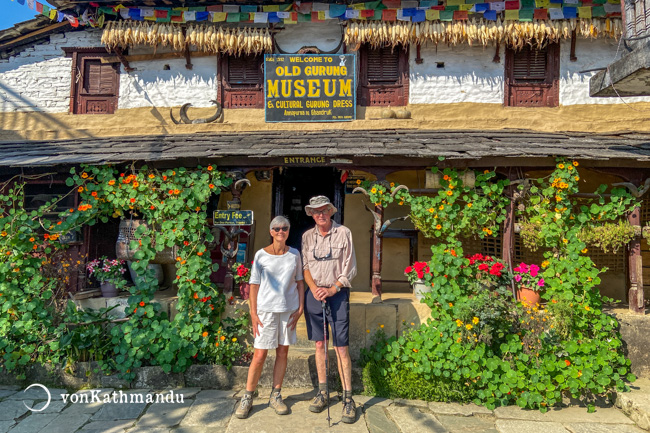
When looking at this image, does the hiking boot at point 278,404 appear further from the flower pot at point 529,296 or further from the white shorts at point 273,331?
the flower pot at point 529,296

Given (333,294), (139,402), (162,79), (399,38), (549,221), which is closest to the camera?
(333,294)

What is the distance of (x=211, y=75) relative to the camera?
7371mm

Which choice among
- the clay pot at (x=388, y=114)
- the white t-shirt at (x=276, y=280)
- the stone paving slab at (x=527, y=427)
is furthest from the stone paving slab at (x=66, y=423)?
the clay pot at (x=388, y=114)

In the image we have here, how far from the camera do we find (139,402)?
4605 millimetres

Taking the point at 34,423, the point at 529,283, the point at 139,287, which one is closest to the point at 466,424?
the point at 529,283

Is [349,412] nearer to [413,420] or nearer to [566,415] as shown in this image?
[413,420]

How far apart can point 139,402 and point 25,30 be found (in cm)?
734

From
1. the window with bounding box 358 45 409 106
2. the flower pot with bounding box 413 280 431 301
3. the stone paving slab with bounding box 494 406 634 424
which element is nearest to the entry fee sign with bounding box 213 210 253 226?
the flower pot with bounding box 413 280 431 301

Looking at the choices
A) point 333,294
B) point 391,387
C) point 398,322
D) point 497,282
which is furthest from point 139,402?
point 497,282

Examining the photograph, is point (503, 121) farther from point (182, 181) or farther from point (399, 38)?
point (182, 181)

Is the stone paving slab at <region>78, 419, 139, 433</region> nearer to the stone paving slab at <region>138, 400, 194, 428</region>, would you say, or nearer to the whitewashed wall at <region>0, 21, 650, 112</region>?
the stone paving slab at <region>138, 400, 194, 428</region>

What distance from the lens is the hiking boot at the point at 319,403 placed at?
4.17m

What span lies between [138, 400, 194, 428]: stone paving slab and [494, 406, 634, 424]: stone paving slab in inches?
137

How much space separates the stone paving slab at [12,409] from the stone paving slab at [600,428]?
19.5 ft
